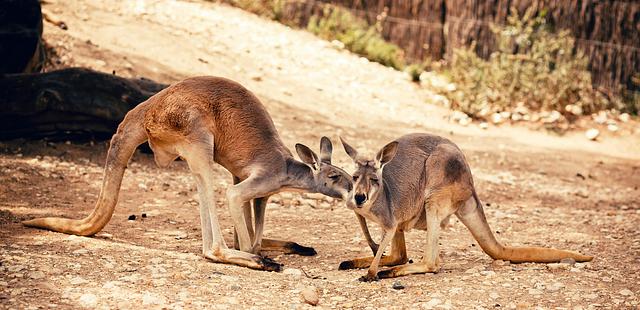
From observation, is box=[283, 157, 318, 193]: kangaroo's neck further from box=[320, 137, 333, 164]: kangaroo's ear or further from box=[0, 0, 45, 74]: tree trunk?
box=[0, 0, 45, 74]: tree trunk

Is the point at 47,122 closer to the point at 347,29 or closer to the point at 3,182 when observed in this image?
the point at 3,182

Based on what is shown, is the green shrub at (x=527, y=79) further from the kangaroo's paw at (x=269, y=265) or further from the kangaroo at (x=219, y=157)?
the kangaroo's paw at (x=269, y=265)

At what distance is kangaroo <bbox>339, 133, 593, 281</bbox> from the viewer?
4914 mm

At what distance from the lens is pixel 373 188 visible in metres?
4.81

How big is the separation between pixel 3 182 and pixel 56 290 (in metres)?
2.60

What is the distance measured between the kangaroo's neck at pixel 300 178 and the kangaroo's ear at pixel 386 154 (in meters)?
0.46

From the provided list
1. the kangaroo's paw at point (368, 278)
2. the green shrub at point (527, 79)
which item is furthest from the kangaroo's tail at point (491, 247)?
the green shrub at point (527, 79)

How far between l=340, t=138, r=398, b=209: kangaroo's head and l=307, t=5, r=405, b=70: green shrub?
25.2 feet

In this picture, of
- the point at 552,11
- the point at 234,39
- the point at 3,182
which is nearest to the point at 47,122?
the point at 3,182

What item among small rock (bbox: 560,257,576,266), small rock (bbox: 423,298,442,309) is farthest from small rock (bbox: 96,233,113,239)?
small rock (bbox: 560,257,576,266)

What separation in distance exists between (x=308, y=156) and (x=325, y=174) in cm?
15

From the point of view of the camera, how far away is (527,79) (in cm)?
1126

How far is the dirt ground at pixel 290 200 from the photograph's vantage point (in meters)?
4.48

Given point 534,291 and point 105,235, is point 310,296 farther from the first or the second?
point 105,235
